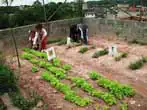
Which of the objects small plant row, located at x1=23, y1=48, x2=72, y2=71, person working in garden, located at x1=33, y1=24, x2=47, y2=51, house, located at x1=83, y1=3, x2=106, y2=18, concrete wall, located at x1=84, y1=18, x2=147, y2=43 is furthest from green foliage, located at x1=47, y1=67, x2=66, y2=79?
house, located at x1=83, y1=3, x2=106, y2=18

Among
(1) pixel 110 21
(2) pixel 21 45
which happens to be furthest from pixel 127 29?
(2) pixel 21 45

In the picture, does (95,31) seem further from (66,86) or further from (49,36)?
(66,86)

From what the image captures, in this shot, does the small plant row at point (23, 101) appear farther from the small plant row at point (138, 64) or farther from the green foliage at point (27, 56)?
the green foliage at point (27, 56)

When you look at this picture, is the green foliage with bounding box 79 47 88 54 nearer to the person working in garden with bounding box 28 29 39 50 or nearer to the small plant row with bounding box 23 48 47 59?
the small plant row with bounding box 23 48 47 59

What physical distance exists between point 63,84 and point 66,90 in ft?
1.18

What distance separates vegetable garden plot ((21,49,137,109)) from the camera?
5938 mm

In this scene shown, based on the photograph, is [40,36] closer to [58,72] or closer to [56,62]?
→ [56,62]

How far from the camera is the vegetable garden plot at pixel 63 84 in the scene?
594cm

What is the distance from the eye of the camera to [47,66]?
26.7 ft

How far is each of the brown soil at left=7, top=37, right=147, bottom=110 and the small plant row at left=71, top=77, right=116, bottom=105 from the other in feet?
0.36

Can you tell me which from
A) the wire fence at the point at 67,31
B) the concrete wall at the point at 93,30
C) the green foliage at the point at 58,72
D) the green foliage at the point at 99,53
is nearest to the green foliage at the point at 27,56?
the wire fence at the point at 67,31

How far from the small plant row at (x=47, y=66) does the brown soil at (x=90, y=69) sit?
8.2 inches

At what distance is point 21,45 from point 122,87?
16.5 feet

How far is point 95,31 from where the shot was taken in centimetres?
1193
